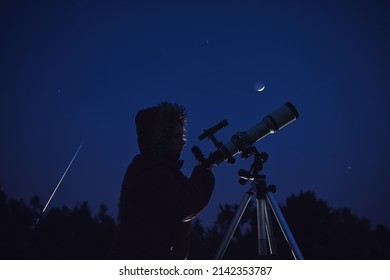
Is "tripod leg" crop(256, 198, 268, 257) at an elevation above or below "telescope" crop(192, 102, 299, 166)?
below

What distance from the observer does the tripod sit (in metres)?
2.63

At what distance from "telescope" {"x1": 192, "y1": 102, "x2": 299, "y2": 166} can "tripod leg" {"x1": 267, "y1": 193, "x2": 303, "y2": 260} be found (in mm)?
542

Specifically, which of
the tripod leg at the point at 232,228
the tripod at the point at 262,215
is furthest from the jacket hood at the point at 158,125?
the tripod leg at the point at 232,228

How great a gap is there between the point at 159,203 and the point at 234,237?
3484cm

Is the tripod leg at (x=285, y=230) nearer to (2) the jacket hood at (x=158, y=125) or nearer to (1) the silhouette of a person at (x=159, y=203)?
(1) the silhouette of a person at (x=159, y=203)

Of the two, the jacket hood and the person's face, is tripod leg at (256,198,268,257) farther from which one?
the jacket hood

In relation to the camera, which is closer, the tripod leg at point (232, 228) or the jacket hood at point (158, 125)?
the tripod leg at point (232, 228)

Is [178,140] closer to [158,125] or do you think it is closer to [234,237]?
[158,125]

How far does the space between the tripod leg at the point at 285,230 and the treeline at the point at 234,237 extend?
25.6 metres

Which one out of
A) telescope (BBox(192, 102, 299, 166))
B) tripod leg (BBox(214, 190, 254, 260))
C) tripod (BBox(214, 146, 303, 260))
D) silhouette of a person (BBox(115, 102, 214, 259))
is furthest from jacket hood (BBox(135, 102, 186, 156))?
tripod leg (BBox(214, 190, 254, 260))

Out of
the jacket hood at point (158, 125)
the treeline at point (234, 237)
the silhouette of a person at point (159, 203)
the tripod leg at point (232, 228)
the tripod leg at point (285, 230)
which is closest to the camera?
the silhouette of a person at point (159, 203)

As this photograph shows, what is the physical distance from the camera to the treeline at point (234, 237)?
30781mm
